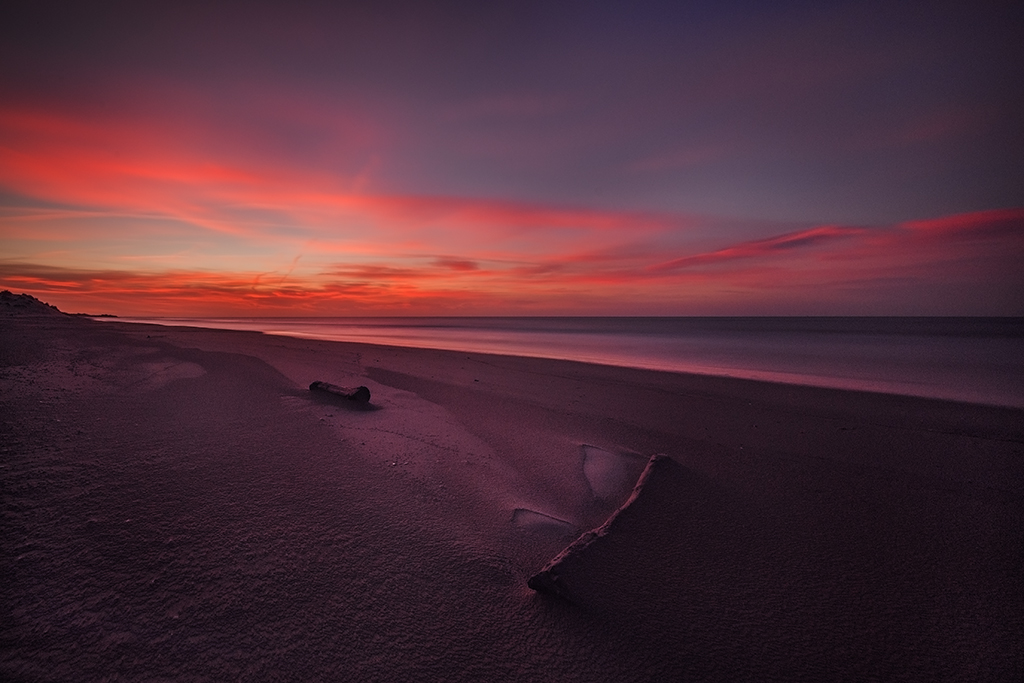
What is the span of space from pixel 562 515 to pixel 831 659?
1648 mm

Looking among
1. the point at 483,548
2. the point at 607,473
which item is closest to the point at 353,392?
the point at 607,473

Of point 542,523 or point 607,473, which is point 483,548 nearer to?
point 542,523

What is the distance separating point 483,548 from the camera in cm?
259

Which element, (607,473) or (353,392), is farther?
(353,392)

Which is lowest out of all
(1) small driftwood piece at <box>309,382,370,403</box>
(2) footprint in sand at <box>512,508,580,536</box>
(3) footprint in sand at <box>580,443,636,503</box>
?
(2) footprint in sand at <box>512,508,580,536</box>

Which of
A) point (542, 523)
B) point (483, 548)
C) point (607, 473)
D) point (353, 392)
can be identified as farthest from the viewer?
point (353, 392)

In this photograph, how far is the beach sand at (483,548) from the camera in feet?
5.91

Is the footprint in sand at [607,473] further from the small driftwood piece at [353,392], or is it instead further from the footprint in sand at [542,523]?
the small driftwood piece at [353,392]

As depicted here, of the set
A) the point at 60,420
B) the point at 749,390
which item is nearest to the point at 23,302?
the point at 60,420

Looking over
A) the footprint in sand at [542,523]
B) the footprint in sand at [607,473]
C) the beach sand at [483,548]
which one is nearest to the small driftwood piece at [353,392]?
the beach sand at [483,548]

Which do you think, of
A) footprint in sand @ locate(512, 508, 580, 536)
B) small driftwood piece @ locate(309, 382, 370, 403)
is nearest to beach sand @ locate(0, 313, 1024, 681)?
footprint in sand @ locate(512, 508, 580, 536)

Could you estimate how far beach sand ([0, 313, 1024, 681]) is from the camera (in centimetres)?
180

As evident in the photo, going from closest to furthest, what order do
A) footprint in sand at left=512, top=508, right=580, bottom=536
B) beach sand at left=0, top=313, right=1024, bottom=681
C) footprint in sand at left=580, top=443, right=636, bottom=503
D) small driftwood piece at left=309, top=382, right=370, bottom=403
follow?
beach sand at left=0, top=313, right=1024, bottom=681 → footprint in sand at left=512, top=508, right=580, bottom=536 → footprint in sand at left=580, top=443, right=636, bottom=503 → small driftwood piece at left=309, top=382, right=370, bottom=403

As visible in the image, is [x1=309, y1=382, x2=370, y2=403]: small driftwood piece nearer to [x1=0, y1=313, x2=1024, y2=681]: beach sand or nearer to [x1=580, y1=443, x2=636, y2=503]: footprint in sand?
[x1=0, y1=313, x2=1024, y2=681]: beach sand
